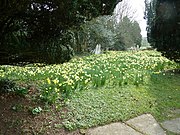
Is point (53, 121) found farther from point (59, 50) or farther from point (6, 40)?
point (6, 40)

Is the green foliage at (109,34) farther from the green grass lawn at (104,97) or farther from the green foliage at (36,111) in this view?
the green foliage at (36,111)

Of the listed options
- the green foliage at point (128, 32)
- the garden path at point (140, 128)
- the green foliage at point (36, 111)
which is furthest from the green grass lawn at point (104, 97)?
the green foliage at point (128, 32)

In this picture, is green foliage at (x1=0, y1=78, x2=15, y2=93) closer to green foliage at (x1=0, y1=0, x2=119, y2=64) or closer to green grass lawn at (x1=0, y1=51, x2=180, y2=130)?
green grass lawn at (x1=0, y1=51, x2=180, y2=130)

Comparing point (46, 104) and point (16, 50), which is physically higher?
point (16, 50)

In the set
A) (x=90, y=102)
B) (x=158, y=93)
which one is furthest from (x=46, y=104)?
(x=158, y=93)

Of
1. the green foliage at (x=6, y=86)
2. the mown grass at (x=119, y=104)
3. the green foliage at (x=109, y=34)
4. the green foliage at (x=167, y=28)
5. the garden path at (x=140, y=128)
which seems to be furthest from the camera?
the green foliage at (x=109, y=34)

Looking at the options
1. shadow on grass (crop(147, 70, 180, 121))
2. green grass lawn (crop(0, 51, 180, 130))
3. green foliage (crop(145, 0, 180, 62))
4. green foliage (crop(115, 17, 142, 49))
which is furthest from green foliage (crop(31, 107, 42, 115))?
green foliage (crop(115, 17, 142, 49))

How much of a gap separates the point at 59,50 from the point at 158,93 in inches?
97.9

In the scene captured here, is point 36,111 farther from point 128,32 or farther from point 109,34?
point 128,32

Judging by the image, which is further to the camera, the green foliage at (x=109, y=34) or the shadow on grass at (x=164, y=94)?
the green foliage at (x=109, y=34)

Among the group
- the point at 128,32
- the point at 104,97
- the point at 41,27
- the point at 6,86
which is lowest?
the point at 104,97

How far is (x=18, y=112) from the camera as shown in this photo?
154 inches

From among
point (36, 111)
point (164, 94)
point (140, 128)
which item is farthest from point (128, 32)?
point (36, 111)

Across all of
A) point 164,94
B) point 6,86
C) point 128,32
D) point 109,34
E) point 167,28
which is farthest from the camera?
point 128,32
